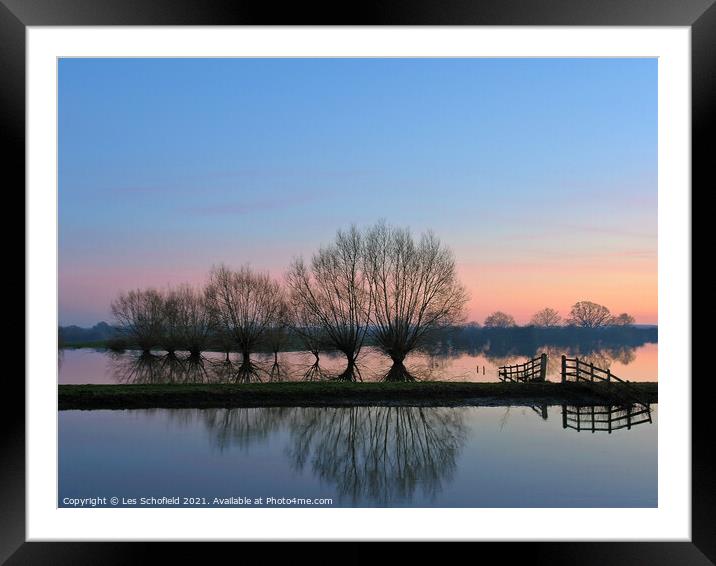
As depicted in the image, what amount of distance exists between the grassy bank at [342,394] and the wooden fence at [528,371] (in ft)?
1.69

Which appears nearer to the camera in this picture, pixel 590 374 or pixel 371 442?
pixel 371 442

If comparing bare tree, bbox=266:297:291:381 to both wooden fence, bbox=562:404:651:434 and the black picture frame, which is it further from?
the black picture frame

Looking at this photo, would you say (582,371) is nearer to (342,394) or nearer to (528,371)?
(528,371)

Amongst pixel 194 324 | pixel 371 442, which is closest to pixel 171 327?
pixel 194 324

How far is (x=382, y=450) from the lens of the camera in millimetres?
4527

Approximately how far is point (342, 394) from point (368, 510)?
15.2 ft

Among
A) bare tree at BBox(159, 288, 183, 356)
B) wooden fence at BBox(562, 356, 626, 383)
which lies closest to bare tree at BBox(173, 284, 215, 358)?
bare tree at BBox(159, 288, 183, 356)

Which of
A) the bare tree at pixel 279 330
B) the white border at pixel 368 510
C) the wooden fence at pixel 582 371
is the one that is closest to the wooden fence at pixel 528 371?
the wooden fence at pixel 582 371
